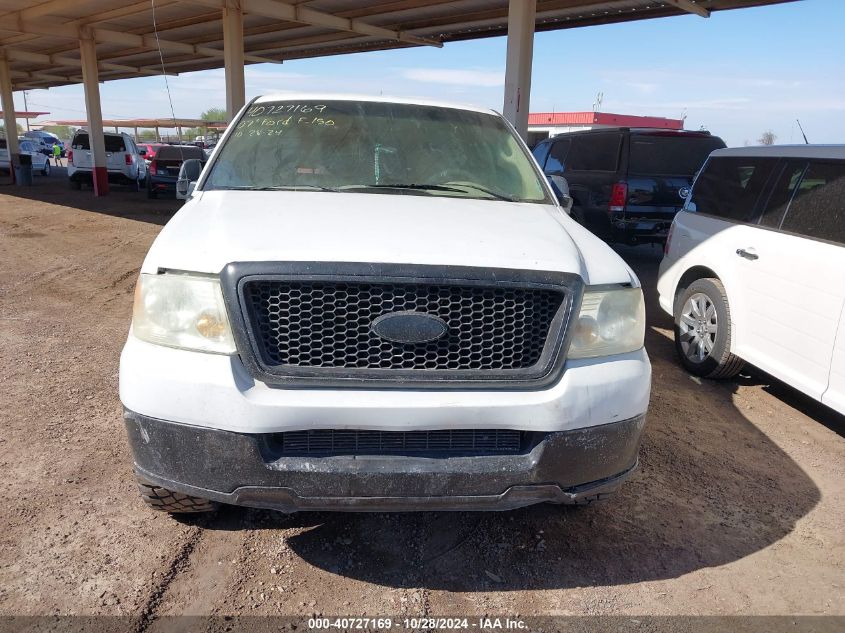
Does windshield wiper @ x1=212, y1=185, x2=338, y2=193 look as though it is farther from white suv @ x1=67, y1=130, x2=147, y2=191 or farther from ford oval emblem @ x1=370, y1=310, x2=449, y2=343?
white suv @ x1=67, y1=130, x2=147, y2=191

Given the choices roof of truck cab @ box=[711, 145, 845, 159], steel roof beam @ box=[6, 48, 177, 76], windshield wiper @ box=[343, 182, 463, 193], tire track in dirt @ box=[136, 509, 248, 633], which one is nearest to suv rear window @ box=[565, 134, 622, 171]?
roof of truck cab @ box=[711, 145, 845, 159]

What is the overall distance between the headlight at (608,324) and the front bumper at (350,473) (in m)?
0.30

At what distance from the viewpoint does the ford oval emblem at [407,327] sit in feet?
7.38

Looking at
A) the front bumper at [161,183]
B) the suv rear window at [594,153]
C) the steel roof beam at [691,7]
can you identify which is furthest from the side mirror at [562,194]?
the front bumper at [161,183]

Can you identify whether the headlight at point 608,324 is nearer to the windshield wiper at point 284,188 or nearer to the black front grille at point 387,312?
the black front grille at point 387,312

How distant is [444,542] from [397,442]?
34.8 inches

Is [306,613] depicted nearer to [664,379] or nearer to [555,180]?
[555,180]

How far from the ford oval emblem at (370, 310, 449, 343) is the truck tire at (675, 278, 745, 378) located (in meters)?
3.37

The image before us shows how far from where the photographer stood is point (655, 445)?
3.99 meters

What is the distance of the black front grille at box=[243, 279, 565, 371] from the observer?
2.25 meters

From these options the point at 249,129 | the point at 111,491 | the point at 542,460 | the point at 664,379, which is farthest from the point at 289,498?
the point at 664,379

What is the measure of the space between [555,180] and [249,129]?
6.42ft

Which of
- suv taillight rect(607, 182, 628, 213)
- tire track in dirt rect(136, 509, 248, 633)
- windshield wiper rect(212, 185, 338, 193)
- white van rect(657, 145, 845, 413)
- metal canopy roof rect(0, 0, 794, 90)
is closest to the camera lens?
tire track in dirt rect(136, 509, 248, 633)

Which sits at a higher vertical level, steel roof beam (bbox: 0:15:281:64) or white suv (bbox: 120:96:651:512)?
steel roof beam (bbox: 0:15:281:64)
